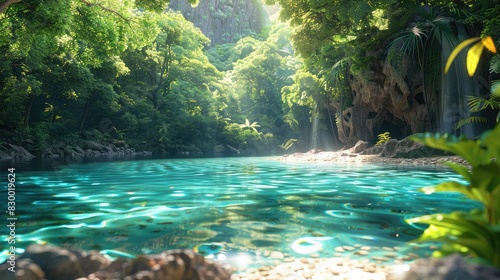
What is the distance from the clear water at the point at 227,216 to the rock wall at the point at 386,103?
1308 centimetres

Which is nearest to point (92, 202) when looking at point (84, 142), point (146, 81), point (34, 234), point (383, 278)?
point (34, 234)

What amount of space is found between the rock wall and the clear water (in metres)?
13.1

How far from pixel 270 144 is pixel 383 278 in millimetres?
42582

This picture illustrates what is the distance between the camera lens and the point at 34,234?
4.12 metres

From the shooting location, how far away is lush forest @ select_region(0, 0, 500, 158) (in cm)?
1502

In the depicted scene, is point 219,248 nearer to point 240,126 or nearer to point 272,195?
point 272,195

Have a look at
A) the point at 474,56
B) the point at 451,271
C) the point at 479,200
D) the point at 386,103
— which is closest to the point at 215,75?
the point at 386,103

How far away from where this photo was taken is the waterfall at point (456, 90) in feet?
59.7

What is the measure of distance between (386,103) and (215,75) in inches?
864

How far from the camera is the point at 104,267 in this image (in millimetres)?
2211

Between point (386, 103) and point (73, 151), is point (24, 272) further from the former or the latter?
point (73, 151)

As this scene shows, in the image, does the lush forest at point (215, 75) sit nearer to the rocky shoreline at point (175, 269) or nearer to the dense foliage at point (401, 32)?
the dense foliage at point (401, 32)

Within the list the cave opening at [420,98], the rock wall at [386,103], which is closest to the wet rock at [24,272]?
the rock wall at [386,103]

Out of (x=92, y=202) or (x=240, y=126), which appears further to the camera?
(x=240, y=126)
